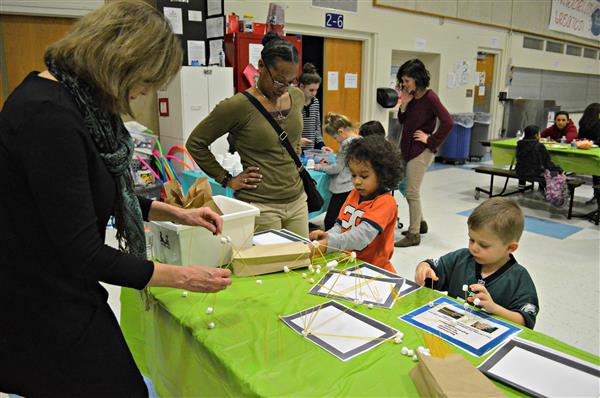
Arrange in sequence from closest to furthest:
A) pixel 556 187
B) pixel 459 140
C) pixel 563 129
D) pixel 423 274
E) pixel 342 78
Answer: pixel 423 274
pixel 556 187
pixel 563 129
pixel 342 78
pixel 459 140

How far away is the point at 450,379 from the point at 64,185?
3.01 ft

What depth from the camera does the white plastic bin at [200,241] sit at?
1.65 m

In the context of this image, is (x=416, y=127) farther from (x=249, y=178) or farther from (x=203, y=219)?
(x=203, y=219)

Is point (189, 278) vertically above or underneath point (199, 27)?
underneath

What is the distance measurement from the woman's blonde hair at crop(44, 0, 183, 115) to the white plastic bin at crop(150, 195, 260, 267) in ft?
2.24

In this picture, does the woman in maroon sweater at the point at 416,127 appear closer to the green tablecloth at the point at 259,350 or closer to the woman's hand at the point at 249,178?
the woman's hand at the point at 249,178

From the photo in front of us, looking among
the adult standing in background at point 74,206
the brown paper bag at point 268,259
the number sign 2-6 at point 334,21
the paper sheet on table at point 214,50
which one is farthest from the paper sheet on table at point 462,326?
the number sign 2-6 at point 334,21

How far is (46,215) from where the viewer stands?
954 millimetres

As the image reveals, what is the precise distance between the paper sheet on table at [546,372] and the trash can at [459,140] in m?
7.86

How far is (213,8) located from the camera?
15.6ft

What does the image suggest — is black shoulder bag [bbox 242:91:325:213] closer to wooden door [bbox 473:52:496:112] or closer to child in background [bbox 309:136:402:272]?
child in background [bbox 309:136:402:272]

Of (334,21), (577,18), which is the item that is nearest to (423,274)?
(334,21)

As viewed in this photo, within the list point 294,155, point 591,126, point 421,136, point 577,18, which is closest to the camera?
point 294,155

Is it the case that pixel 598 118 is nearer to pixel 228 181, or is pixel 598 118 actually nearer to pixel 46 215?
pixel 228 181
